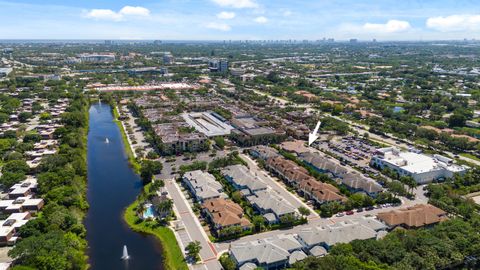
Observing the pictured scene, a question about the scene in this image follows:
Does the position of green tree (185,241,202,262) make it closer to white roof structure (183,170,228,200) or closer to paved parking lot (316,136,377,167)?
white roof structure (183,170,228,200)

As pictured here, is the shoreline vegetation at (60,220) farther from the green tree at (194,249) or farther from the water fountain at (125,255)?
the green tree at (194,249)

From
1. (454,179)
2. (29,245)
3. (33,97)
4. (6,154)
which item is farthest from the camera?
(33,97)

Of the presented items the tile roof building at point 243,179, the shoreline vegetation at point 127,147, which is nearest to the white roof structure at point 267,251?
the tile roof building at point 243,179

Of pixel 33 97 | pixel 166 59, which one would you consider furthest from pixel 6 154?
pixel 166 59

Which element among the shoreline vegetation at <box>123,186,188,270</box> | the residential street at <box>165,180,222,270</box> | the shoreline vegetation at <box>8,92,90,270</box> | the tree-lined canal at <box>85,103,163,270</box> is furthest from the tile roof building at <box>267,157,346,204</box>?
the shoreline vegetation at <box>8,92,90,270</box>

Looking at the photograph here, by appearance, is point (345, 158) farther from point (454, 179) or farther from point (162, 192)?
point (162, 192)

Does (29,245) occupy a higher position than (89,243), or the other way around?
(29,245)

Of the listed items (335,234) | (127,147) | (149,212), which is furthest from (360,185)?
(127,147)
